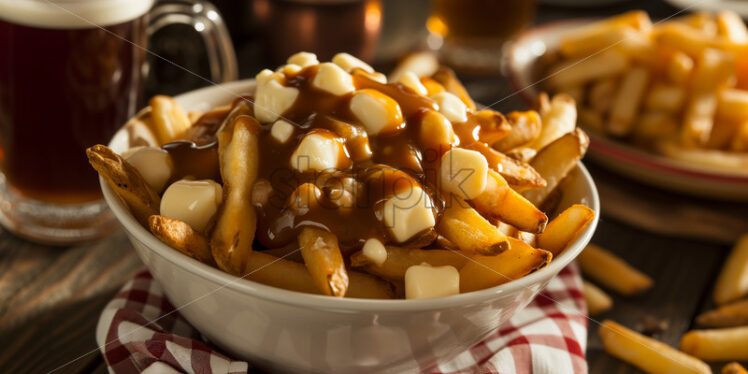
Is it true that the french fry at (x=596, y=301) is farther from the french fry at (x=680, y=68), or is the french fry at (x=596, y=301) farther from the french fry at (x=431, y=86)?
the french fry at (x=680, y=68)

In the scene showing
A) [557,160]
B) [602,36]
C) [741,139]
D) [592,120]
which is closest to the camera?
[557,160]

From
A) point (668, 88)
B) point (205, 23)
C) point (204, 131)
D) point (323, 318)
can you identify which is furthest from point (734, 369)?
point (205, 23)

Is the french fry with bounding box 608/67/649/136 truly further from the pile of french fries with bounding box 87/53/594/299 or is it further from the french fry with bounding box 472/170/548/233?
the french fry with bounding box 472/170/548/233

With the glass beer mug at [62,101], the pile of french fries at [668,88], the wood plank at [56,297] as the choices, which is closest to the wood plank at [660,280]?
the pile of french fries at [668,88]

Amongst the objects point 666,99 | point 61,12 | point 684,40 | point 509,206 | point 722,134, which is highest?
point 61,12

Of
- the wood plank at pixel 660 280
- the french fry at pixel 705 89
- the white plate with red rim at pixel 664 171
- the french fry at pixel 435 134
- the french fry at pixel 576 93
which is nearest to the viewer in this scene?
the french fry at pixel 435 134

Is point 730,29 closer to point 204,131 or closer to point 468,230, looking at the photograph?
point 468,230
